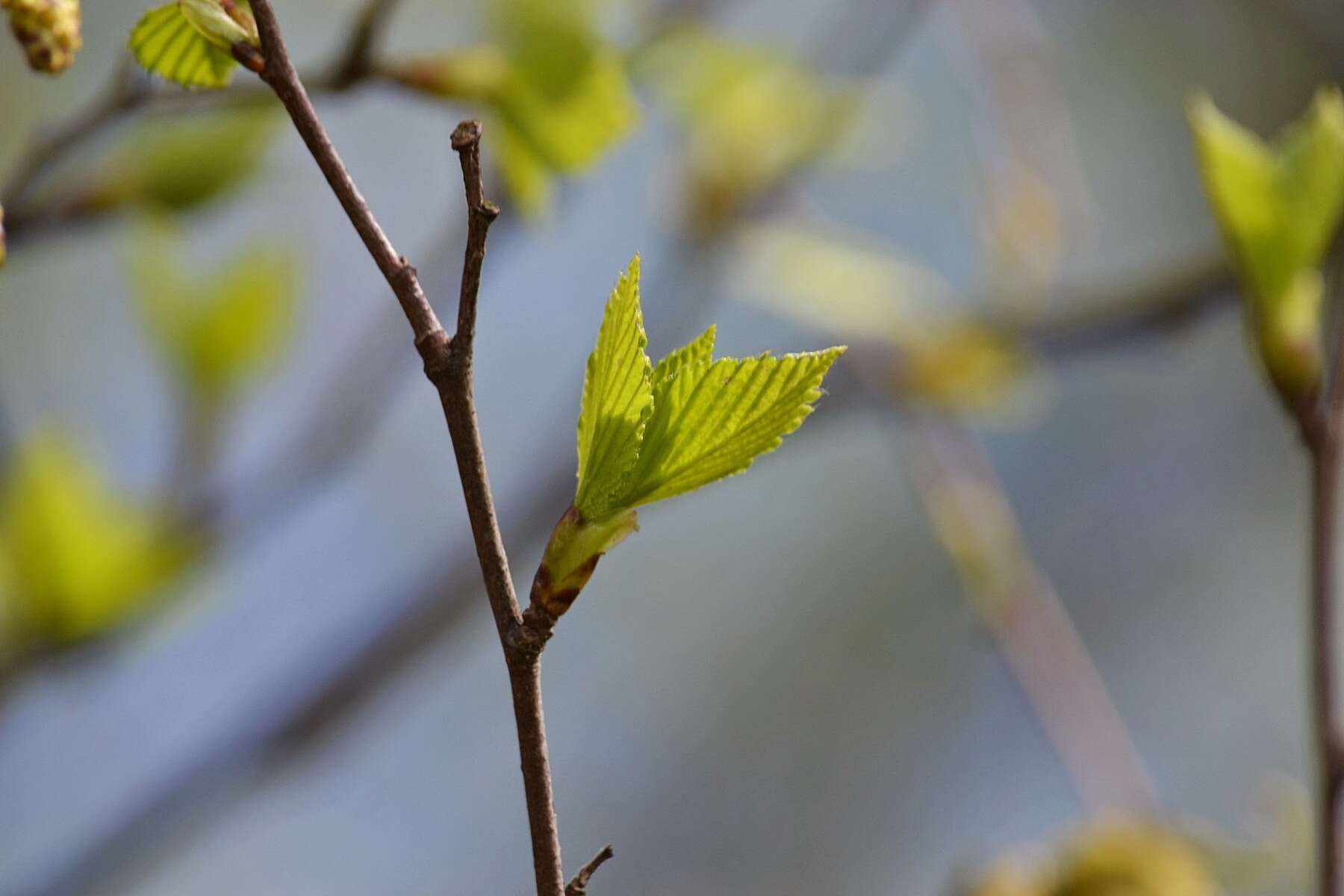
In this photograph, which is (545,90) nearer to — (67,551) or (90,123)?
(90,123)

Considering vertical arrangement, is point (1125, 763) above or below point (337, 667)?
below

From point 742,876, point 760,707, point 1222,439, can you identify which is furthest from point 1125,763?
point 1222,439

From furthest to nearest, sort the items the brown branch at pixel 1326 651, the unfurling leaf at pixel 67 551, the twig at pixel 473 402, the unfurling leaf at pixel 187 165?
the unfurling leaf at pixel 67 551 → the unfurling leaf at pixel 187 165 → the brown branch at pixel 1326 651 → the twig at pixel 473 402

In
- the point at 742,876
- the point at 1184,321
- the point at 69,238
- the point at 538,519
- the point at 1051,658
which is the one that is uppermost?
the point at 69,238

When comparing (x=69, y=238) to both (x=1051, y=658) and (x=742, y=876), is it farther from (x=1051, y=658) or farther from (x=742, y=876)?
(x=742, y=876)

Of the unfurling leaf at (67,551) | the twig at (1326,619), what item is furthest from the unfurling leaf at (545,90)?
the unfurling leaf at (67,551)

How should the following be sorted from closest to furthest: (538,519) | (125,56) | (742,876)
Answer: (125,56), (538,519), (742,876)

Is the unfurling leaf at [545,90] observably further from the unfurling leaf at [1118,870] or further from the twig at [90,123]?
the unfurling leaf at [1118,870]

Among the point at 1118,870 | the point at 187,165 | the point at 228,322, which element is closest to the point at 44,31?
the point at 187,165
